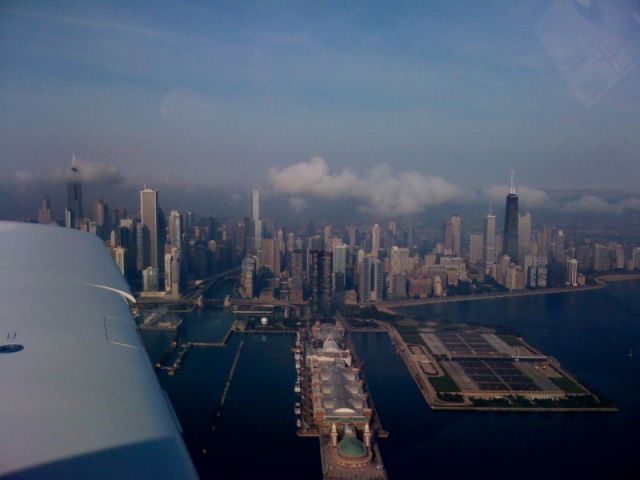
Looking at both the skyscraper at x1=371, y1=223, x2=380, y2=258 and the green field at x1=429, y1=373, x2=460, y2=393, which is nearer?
the green field at x1=429, y1=373, x2=460, y2=393

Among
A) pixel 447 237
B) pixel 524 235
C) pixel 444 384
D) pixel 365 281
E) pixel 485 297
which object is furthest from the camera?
pixel 447 237

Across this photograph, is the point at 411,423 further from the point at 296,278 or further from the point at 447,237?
the point at 447,237

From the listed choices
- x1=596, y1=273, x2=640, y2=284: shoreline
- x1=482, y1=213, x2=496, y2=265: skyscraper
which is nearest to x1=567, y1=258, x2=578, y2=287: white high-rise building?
x1=596, y1=273, x2=640, y2=284: shoreline

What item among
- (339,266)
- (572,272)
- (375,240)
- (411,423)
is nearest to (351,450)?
(411,423)

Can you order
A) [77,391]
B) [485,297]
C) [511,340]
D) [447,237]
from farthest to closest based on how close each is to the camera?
1. [447,237]
2. [485,297]
3. [511,340]
4. [77,391]

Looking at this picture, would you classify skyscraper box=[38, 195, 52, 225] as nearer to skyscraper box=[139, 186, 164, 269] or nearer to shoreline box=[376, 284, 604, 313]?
skyscraper box=[139, 186, 164, 269]

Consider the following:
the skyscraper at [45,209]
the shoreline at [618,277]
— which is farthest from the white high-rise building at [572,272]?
the skyscraper at [45,209]
